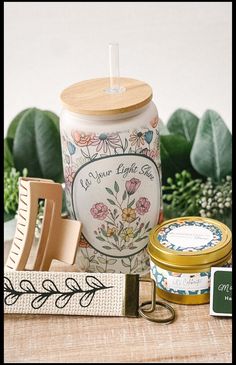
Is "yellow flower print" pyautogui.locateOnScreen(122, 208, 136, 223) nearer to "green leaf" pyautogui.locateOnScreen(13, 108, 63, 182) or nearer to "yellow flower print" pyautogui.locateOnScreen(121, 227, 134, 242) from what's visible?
"yellow flower print" pyautogui.locateOnScreen(121, 227, 134, 242)

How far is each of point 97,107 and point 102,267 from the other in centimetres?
25

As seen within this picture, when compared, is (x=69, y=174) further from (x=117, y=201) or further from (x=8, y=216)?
(x=8, y=216)

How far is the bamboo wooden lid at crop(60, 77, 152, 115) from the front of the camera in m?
1.16

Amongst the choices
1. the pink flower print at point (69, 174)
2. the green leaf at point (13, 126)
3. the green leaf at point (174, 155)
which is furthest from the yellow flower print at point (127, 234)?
the green leaf at point (13, 126)

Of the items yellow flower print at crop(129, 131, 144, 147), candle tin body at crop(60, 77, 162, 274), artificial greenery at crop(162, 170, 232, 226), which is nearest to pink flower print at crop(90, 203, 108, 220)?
candle tin body at crop(60, 77, 162, 274)

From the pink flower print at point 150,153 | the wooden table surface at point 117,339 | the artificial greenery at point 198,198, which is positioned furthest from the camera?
the artificial greenery at point 198,198

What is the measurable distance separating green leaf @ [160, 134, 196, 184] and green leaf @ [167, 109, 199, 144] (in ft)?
0.11

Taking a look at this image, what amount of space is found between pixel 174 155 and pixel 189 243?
276 millimetres

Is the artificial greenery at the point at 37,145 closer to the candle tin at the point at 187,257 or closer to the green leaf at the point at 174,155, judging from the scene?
the green leaf at the point at 174,155

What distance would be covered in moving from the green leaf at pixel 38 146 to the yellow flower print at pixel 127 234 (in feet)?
0.81

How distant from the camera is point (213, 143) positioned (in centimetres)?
140

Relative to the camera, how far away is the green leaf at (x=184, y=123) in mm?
1455

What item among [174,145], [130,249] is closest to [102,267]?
[130,249]

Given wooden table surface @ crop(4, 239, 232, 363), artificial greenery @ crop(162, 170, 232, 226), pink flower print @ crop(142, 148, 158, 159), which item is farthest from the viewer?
artificial greenery @ crop(162, 170, 232, 226)
